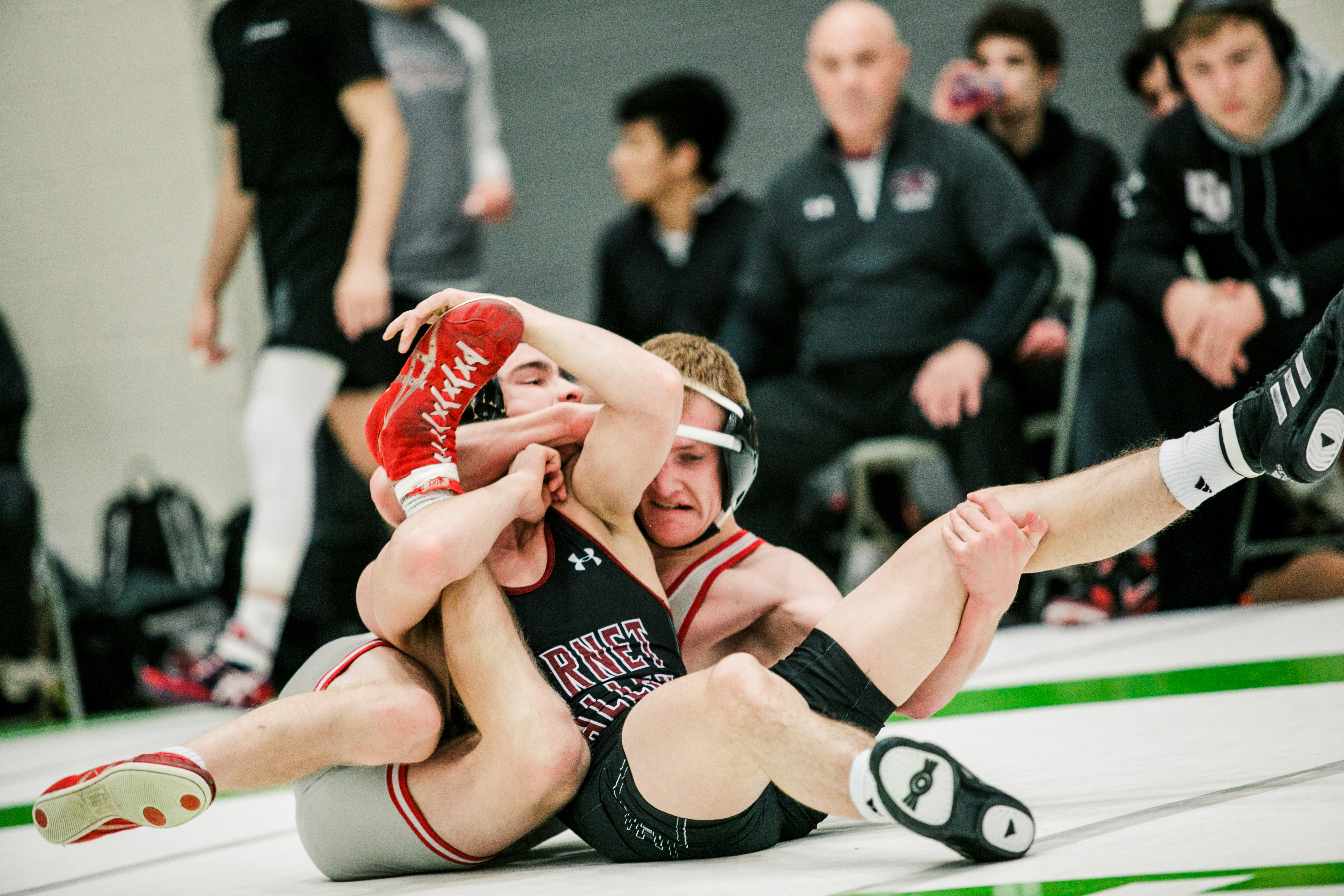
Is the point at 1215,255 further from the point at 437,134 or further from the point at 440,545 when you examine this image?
the point at 440,545

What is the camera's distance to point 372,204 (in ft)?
13.5

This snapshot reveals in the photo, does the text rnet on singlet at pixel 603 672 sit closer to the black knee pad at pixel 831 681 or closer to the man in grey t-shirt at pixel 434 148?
the black knee pad at pixel 831 681

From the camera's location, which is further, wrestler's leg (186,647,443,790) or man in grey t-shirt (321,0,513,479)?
man in grey t-shirt (321,0,513,479)

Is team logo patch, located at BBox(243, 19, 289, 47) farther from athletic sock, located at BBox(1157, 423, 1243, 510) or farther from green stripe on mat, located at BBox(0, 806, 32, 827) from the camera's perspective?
athletic sock, located at BBox(1157, 423, 1243, 510)

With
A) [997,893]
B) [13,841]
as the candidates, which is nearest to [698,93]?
[13,841]

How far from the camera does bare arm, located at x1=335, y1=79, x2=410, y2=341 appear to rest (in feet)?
13.3

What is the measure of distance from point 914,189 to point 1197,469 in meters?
2.65

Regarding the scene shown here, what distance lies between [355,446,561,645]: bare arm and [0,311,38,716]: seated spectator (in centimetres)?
333

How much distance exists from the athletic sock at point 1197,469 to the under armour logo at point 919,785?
2.04 ft

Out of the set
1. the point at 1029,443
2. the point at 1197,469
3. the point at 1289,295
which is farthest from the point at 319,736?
the point at 1029,443

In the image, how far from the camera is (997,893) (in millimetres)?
1239

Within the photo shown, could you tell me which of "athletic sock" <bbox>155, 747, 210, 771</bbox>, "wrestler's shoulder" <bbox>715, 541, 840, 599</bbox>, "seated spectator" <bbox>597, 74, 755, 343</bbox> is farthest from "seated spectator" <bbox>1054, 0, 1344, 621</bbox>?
"athletic sock" <bbox>155, 747, 210, 771</bbox>

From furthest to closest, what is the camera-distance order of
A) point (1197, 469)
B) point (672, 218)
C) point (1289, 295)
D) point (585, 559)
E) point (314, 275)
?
point (672, 218) → point (314, 275) → point (1289, 295) → point (585, 559) → point (1197, 469)

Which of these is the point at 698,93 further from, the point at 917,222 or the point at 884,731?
the point at 884,731
